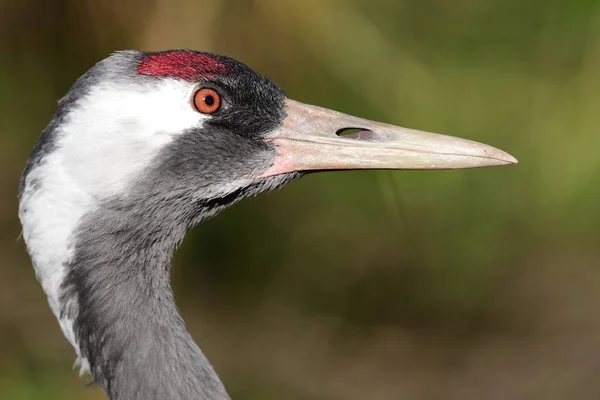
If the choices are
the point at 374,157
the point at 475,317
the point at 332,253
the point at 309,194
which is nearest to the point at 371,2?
the point at 309,194

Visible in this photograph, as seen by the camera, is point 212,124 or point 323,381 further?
point 323,381

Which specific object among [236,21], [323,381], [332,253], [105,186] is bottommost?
[323,381]

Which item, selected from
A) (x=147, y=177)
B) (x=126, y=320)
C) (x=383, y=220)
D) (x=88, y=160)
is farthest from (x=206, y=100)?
(x=383, y=220)

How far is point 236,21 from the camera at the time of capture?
16.2 feet

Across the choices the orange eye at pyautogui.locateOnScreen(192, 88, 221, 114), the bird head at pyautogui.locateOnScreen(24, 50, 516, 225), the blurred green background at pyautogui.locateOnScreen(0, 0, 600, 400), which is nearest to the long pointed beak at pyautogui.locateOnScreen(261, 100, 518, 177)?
the bird head at pyautogui.locateOnScreen(24, 50, 516, 225)

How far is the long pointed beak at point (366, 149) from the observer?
244 cm

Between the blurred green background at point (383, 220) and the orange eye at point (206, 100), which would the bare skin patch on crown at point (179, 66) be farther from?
the blurred green background at point (383, 220)

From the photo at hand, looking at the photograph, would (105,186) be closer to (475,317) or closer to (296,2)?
(296,2)

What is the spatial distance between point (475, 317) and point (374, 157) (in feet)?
12.2

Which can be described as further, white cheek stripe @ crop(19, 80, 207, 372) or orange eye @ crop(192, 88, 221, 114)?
orange eye @ crop(192, 88, 221, 114)

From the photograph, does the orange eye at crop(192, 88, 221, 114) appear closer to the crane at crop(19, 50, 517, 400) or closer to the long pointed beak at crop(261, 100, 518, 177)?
the crane at crop(19, 50, 517, 400)

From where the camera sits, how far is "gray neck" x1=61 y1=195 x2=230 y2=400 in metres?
2.29

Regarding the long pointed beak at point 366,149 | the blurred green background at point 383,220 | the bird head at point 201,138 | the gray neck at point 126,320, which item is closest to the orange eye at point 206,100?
the bird head at point 201,138

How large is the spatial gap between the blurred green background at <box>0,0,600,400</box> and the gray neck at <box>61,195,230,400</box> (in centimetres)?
264
